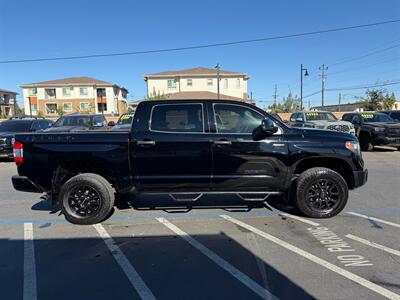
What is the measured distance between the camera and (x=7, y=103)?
7312 cm

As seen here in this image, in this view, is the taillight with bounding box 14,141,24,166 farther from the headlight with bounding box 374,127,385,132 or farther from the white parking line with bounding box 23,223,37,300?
the headlight with bounding box 374,127,385,132

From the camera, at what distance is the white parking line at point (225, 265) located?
2.98m

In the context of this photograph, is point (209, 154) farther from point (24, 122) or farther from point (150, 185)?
point (24, 122)

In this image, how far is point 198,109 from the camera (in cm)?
492

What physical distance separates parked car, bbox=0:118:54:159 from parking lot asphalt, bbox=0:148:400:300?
265 inches

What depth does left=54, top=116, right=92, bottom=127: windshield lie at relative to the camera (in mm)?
14357

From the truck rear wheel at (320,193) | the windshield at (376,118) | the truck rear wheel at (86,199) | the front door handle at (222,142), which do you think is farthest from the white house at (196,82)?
the truck rear wheel at (86,199)

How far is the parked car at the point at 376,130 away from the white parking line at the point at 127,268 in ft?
40.3

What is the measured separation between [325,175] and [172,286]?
10.1 ft

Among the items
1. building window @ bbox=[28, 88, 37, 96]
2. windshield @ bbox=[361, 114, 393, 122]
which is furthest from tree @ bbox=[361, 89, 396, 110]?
building window @ bbox=[28, 88, 37, 96]

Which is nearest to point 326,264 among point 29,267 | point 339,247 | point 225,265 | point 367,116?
point 339,247

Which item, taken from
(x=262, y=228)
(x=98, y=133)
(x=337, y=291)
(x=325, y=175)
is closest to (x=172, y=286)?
(x=337, y=291)

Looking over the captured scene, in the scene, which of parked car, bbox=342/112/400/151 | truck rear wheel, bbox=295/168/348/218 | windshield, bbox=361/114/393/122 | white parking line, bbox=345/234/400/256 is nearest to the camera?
white parking line, bbox=345/234/400/256

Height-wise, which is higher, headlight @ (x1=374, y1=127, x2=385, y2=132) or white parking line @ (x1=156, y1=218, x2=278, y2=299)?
headlight @ (x1=374, y1=127, x2=385, y2=132)
